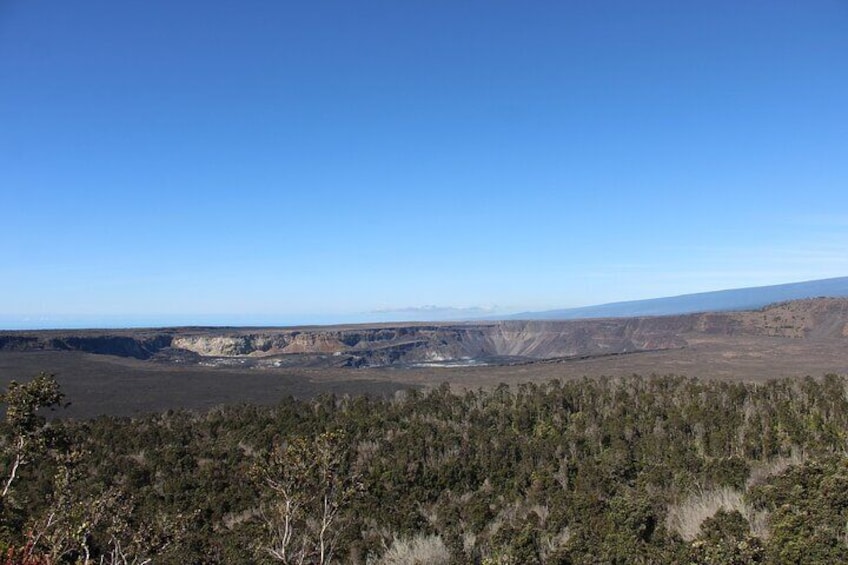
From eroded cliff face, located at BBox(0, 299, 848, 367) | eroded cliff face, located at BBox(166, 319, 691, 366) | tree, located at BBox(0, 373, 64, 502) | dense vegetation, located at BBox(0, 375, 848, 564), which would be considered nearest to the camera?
tree, located at BBox(0, 373, 64, 502)

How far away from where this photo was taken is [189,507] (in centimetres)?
1828

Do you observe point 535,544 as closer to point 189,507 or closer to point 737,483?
point 737,483

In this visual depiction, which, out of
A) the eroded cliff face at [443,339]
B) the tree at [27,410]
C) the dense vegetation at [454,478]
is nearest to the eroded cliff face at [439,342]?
the eroded cliff face at [443,339]

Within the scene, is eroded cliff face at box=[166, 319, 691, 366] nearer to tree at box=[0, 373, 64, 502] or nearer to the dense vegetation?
the dense vegetation

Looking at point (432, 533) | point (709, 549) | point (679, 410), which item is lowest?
point (432, 533)

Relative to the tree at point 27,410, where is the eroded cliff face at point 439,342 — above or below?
below

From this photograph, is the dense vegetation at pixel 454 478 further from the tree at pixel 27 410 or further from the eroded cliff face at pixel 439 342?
the eroded cliff face at pixel 439 342

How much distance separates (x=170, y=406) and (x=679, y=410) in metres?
27.6

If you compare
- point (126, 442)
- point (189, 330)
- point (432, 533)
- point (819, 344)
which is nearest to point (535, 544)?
point (432, 533)

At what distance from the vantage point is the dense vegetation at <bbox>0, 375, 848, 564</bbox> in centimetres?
952

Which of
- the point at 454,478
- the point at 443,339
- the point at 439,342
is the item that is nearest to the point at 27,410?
the point at 454,478

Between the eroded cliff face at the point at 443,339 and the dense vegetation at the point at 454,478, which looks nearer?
the dense vegetation at the point at 454,478

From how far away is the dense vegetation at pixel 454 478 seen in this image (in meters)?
9.52

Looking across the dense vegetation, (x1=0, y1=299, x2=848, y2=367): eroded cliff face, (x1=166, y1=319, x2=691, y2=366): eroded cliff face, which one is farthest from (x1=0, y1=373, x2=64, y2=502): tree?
(x1=166, y1=319, x2=691, y2=366): eroded cliff face
